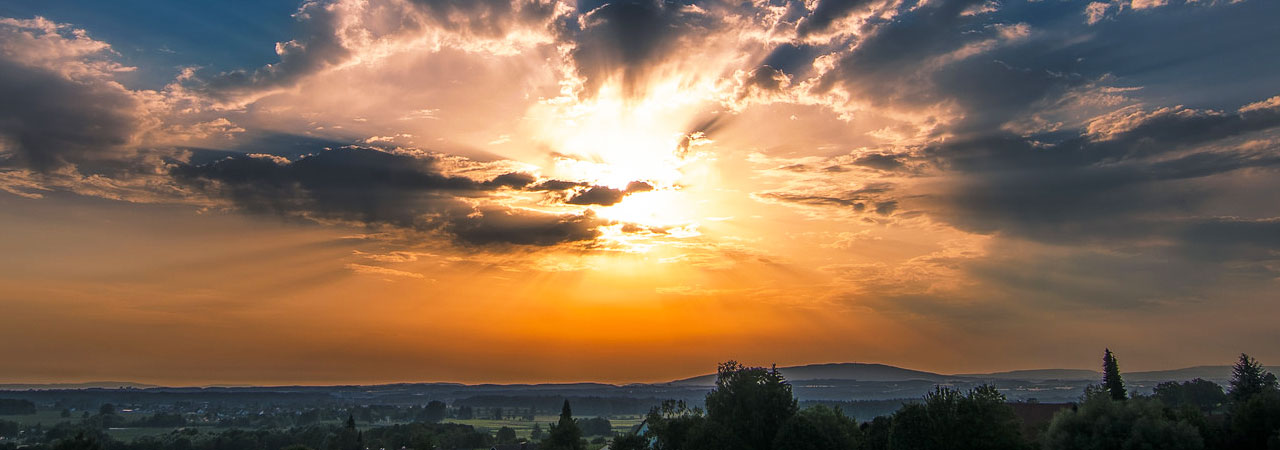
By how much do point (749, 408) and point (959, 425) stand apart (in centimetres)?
2024

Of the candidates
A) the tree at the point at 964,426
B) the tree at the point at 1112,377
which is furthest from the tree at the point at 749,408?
the tree at the point at 1112,377

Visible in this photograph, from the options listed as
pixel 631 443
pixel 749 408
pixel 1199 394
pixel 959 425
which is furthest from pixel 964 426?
pixel 1199 394

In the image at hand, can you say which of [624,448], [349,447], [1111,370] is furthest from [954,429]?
[349,447]

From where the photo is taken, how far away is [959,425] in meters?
69.0

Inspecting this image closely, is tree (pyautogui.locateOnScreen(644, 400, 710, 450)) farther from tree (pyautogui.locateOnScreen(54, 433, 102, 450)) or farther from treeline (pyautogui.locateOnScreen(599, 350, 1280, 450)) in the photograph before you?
tree (pyautogui.locateOnScreen(54, 433, 102, 450))

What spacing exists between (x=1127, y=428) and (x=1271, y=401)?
13960 mm

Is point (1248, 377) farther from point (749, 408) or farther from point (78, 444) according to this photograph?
point (78, 444)

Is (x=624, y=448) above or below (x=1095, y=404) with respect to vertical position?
below

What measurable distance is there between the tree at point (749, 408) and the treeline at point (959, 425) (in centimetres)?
10

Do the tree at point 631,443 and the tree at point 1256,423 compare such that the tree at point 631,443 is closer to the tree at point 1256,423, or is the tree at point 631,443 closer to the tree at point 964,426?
the tree at point 964,426

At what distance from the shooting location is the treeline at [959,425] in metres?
64.6

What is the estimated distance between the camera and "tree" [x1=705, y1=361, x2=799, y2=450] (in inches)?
2975

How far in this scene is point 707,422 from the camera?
78875 mm

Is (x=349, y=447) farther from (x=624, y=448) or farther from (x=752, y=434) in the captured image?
(x=752, y=434)
